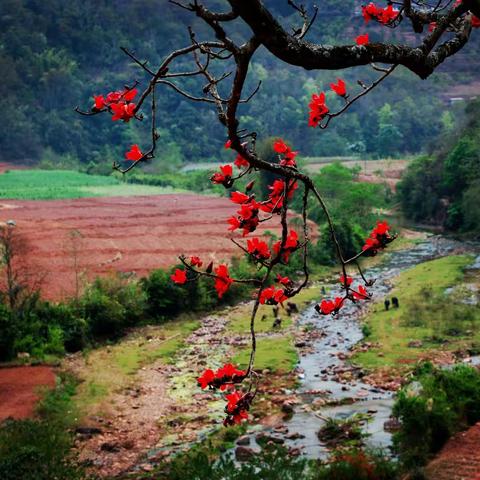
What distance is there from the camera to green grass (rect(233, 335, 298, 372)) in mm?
18359

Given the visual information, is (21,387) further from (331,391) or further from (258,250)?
(258,250)

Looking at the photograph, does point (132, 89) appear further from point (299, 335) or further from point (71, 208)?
point (71, 208)

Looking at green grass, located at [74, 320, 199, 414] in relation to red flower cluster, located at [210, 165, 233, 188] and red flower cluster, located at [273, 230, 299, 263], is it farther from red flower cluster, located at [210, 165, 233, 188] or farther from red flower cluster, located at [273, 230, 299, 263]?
red flower cluster, located at [210, 165, 233, 188]

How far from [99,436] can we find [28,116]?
72426 mm

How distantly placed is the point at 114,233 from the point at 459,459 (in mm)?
31618

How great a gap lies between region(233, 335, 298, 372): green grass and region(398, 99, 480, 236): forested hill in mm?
17928

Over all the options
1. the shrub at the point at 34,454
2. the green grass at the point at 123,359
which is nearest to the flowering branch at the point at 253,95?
the shrub at the point at 34,454

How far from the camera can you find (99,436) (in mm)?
14609

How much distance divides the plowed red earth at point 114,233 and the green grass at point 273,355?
876 cm

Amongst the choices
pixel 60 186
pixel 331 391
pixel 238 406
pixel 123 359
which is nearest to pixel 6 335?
pixel 123 359

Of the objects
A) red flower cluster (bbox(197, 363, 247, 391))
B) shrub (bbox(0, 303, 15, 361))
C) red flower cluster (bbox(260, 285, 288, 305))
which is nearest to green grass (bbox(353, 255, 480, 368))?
shrub (bbox(0, 303, 15, 361))

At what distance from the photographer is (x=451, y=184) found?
39.8 m

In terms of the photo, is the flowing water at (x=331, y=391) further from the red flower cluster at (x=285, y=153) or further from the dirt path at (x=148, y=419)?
the red flower cluster at (x=285, y=153)

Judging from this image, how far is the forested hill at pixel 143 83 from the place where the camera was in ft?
267
